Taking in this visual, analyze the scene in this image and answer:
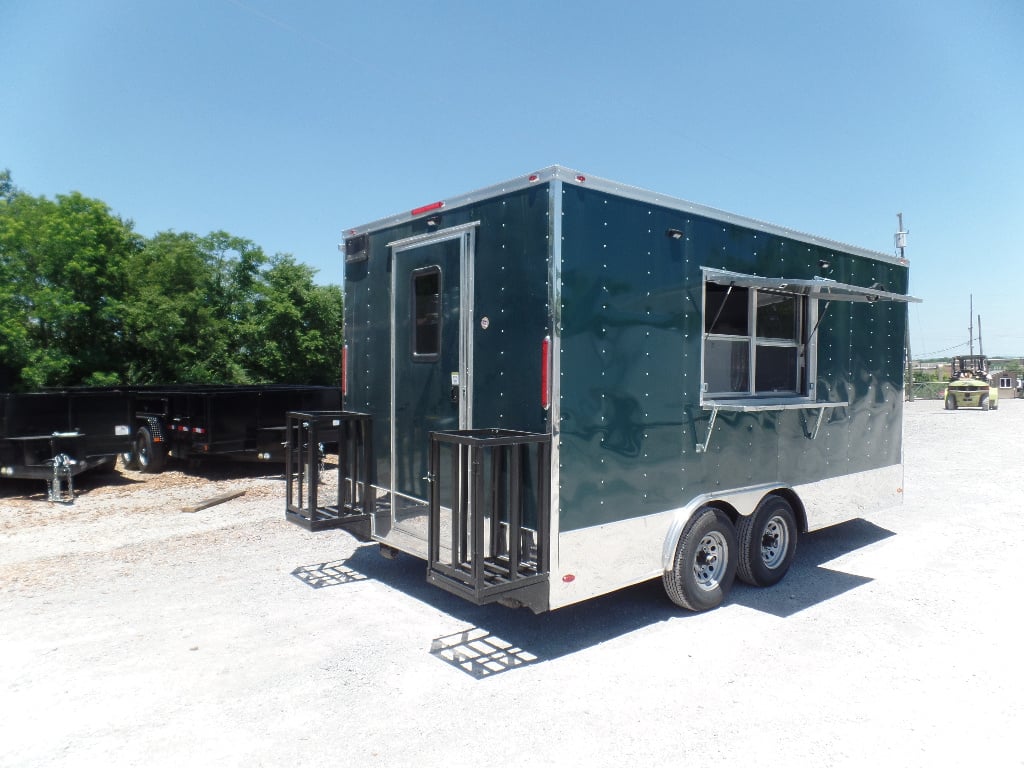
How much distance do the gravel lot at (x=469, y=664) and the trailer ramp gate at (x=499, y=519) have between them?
555 mm

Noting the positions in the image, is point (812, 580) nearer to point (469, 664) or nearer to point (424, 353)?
point (469, 664)

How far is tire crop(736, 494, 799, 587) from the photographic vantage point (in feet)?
17.8

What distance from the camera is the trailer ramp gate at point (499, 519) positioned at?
12.6 ft

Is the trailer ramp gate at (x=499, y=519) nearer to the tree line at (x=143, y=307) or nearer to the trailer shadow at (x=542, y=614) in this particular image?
the trailer shadow at (x=542, y=614)

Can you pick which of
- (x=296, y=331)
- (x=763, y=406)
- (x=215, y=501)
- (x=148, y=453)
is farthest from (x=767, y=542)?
(x=296, y=331)

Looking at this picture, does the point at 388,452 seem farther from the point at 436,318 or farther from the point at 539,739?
the point at 539,739

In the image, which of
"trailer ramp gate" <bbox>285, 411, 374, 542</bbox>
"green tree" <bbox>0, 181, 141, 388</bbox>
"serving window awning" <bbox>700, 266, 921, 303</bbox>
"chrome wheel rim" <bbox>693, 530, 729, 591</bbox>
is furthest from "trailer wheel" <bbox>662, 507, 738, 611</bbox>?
"green tree" <bbox>0, 181, 141, 388</bbox>

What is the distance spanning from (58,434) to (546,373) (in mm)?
8032

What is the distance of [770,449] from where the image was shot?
554 centimetres

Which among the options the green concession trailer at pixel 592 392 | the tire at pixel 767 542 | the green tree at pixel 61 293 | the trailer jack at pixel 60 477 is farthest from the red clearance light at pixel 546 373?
the green tree at pixel 61 293

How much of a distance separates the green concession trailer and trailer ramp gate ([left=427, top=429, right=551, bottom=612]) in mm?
14

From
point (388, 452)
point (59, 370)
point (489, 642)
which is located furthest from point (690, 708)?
point (59, 370)

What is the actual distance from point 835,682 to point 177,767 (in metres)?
3.50

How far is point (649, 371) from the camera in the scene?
15.0ft
